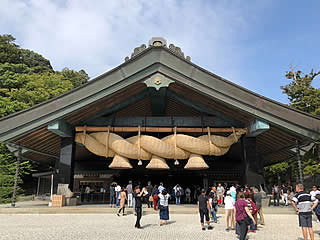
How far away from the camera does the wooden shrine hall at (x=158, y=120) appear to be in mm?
10680

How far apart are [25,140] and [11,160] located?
1441 cm

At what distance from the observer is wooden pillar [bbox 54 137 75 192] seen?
11414 mm

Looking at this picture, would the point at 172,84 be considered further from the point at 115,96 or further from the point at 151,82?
the point at 115,96

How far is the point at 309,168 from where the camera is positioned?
22391 millimetres

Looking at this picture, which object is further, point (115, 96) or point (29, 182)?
point (29, 182)

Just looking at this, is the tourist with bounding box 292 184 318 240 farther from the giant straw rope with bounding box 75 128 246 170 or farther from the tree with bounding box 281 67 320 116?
the tree with bounding box 281 67 320 116

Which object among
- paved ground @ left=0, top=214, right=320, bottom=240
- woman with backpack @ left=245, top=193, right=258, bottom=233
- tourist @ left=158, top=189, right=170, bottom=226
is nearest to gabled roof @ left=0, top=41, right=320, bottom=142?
paved ground @ left=0, top=214, right=320, bottom=240

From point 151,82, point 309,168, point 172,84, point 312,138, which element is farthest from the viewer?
point 309,168

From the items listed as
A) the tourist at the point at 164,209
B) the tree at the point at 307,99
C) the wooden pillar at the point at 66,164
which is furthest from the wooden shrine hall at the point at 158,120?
the tree at the point at 307,99

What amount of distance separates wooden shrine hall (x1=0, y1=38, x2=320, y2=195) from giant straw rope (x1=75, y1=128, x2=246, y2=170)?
49mm

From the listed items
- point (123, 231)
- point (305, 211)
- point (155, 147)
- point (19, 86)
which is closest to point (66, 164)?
point (155, 147)

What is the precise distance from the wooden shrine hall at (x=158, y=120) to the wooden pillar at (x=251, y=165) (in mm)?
48

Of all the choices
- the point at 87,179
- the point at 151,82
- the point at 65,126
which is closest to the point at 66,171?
the point at 65,126

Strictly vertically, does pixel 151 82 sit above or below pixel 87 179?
above
